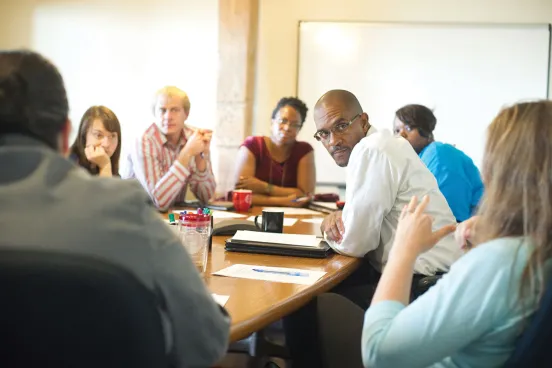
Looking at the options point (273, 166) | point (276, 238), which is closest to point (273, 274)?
point (276, 238)

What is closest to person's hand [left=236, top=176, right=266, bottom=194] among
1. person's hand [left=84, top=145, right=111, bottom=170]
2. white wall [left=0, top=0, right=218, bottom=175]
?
person's hand [left=84, top=145, right=111, bottom=170]

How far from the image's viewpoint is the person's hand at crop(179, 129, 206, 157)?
9.64ft

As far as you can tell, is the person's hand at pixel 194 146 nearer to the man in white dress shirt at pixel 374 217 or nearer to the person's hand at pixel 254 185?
the person's hand at pixel 254 185

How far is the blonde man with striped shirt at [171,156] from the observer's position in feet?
9.38

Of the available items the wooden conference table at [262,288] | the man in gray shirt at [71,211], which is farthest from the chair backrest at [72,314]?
the wooden conference table at [262,288]

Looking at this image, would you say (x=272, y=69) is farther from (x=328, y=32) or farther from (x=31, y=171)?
(x=31, y=171)

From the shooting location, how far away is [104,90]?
4.72 meters

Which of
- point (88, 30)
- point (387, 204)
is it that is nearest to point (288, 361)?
point (387, 204)

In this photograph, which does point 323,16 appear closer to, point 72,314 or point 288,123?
point 288,123

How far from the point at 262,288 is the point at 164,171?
5.53 feet

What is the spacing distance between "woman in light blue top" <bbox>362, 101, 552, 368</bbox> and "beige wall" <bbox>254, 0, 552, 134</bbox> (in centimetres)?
354

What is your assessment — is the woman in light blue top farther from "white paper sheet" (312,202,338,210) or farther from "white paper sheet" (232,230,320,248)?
"white paper sheet" (312,202,338,210)

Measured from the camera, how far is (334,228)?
1.99m

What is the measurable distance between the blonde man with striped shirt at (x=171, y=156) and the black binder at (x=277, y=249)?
101 centimetres
